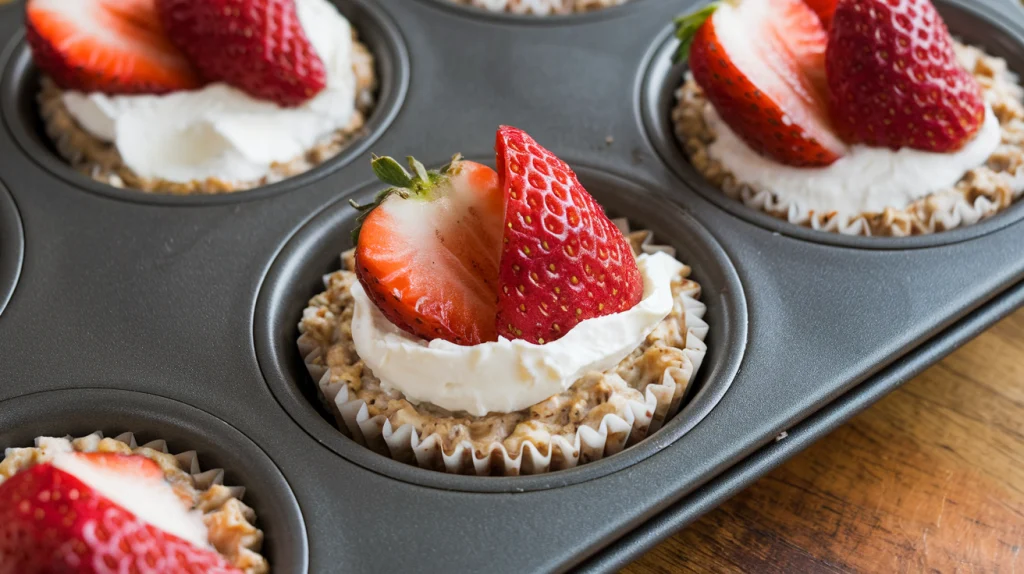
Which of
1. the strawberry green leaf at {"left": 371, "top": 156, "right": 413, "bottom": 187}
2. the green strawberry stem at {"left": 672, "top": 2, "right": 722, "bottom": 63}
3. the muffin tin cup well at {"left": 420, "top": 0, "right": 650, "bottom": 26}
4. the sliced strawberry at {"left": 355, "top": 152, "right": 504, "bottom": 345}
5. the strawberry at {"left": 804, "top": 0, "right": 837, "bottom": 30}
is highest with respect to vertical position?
the strawberry at {"left": 804, "top": 0, "right": 837, "bottom": 30}

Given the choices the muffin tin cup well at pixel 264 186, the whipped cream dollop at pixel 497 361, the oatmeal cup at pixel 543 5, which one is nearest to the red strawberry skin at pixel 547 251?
the whipped cream dollop at pixel 497 361

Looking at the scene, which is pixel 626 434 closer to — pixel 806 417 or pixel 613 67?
pixel 806 417

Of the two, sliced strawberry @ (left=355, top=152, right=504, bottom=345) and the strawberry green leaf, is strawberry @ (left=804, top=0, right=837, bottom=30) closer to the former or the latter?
sliced strawberry @ (left=355, top=152, right=504, bottom=345)

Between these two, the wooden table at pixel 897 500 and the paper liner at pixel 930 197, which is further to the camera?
the paper liner at pixel 930 197

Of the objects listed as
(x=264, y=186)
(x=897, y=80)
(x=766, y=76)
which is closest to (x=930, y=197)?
(x=897, y=80)

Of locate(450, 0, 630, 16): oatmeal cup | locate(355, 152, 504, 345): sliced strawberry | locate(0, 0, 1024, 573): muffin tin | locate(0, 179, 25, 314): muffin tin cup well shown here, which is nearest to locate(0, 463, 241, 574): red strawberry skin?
locate(0, 0, 1024, 573): muffin tin

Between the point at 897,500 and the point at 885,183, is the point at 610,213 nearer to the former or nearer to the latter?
the point at 885,183

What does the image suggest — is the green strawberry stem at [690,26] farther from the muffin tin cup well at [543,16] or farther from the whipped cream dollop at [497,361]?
the whipped cream dollop at [497,361]
